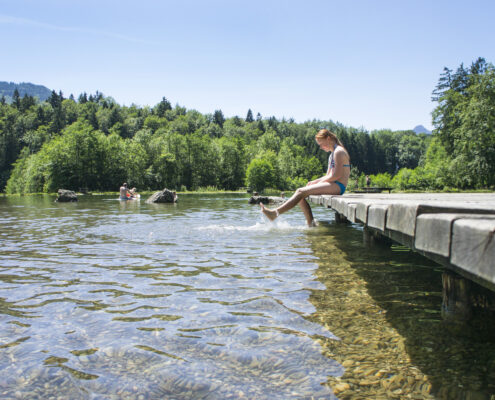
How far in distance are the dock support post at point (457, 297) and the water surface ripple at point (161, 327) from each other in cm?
103

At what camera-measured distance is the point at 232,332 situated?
3115mm

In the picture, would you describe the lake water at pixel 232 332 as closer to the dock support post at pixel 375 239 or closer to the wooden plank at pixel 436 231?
the wooden plank at pixel 436 231

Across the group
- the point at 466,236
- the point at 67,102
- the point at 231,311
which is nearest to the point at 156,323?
the point at 231,311

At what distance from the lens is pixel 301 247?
7449 mm

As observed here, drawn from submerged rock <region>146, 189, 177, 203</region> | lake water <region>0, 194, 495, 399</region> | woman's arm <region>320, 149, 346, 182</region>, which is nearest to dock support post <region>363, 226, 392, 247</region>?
lake water <region>0, 194, 495, 399</region>

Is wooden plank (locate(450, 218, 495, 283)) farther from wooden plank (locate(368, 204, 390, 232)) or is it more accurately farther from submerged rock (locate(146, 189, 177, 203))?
submerged rock (locate(146, 189, 177, 203))

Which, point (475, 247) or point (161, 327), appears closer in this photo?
point (475, 247)

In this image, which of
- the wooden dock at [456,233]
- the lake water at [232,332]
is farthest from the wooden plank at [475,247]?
the lake water at [232,332]

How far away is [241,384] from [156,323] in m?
1.23

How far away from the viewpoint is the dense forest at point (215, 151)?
136 ft

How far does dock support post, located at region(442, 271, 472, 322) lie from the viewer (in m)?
3.09

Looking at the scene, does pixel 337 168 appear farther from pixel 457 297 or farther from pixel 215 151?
pixel 215 151

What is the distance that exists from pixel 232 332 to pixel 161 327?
0.59 metres

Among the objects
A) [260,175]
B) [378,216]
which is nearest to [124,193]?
[378,216]
